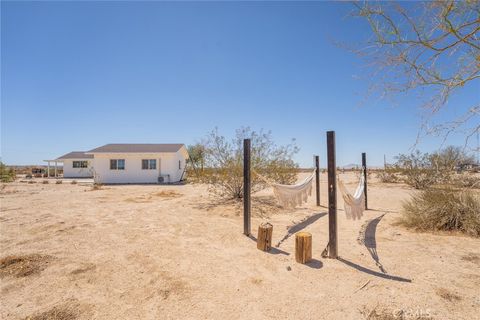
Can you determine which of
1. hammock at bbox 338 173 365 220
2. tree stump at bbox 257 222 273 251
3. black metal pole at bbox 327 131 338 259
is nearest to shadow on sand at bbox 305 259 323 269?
black metal pole at bbox 327 131 338 259

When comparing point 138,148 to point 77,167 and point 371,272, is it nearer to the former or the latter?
point 77,167

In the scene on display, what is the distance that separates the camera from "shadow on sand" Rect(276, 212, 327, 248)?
4.73 meters

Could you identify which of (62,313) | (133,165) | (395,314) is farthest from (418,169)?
(133,165)

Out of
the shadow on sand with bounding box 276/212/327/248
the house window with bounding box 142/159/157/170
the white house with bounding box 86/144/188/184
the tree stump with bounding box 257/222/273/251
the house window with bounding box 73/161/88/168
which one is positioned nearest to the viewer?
the tree stump with bounding box 257/222/273/251

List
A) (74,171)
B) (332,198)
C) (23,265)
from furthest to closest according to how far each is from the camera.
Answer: (74,171) < (332,198) < (23,265)

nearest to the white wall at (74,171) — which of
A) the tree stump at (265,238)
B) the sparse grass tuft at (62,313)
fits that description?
the tree stump at (265,238)

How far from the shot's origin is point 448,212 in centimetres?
474

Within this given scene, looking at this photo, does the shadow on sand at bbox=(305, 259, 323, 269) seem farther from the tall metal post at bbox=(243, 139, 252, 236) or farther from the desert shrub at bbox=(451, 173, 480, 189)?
the desert shrub at bbox=(451, 173, 480, 189)

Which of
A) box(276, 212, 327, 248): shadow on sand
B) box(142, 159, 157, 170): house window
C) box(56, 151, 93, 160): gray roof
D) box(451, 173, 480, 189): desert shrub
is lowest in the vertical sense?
box(276, 212, 327, 248): shadow on sand

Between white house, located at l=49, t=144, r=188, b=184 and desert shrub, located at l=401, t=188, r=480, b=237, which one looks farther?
white house, located at l=49, t=144, r=188, b=184

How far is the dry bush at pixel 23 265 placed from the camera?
10.1 feet

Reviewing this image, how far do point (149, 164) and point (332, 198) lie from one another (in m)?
15.8

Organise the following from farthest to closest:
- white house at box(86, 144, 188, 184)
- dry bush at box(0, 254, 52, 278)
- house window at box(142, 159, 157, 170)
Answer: house window at box(142, 159, 157, 170)
white house at box(86, 144, 188, 184)
dry bush at box(0, 254, 52, 278)

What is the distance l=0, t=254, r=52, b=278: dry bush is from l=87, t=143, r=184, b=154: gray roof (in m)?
14.1
